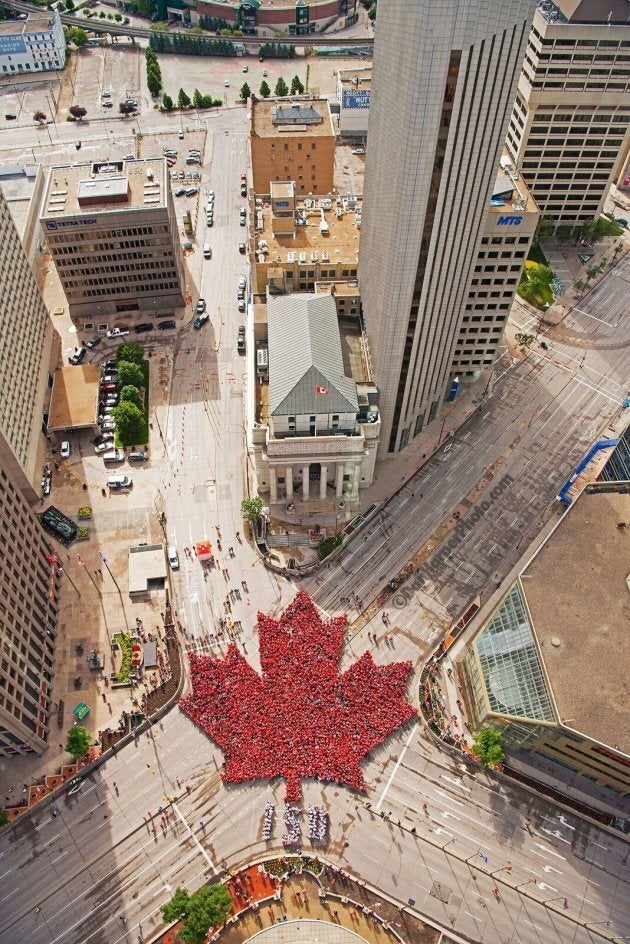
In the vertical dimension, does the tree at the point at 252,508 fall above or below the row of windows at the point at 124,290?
below

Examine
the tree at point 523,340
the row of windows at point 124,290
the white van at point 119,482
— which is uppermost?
the row of windows at point 124,290

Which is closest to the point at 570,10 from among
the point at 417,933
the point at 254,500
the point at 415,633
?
the point at 254,500

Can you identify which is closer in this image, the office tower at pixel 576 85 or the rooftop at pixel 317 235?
the rooftop at pixel 317 235

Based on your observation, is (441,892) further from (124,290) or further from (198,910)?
(124,290)

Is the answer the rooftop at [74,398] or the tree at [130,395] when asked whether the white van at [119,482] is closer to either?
the rooftop at [74,398]

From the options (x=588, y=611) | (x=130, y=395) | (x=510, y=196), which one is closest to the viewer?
(x=588, y=611)

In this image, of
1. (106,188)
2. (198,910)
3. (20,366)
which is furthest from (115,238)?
(198,910)

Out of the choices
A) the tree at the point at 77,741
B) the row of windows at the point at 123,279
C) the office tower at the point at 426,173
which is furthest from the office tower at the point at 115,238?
the tree at the point at 77,741

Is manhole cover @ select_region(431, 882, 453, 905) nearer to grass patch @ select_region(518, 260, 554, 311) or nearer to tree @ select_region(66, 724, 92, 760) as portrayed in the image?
tree @ select_region(66, 724, 92, 760)

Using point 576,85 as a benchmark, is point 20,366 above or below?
below
